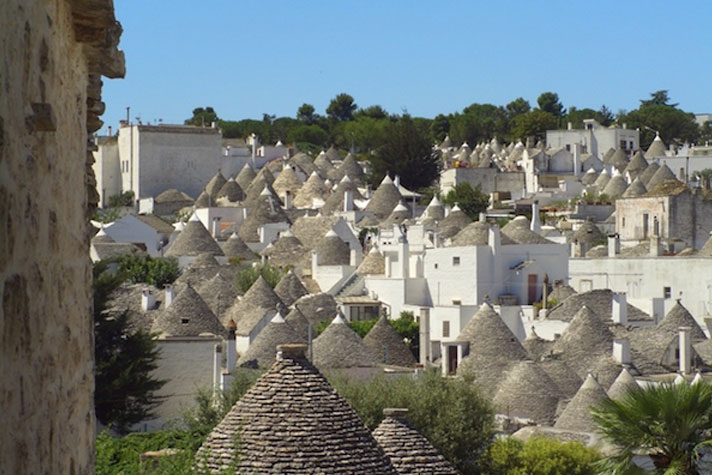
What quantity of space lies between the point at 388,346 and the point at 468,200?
30.6 metres

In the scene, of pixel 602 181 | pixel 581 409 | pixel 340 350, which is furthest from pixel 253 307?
pixel 602 181

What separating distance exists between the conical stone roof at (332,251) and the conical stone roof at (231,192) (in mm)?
16712

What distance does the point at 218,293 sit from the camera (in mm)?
50500

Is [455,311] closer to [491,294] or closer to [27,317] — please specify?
→ [491,294]

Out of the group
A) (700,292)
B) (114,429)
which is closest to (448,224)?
(700,292)

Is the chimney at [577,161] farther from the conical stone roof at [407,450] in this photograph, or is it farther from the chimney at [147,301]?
the conical stone roof at [407,450]

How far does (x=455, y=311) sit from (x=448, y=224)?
14.4 m

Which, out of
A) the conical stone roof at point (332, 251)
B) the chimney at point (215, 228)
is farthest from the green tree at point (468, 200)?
the conical stone roof at point (332, 251)

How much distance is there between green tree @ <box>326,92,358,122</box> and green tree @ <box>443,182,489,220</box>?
59.1 meters

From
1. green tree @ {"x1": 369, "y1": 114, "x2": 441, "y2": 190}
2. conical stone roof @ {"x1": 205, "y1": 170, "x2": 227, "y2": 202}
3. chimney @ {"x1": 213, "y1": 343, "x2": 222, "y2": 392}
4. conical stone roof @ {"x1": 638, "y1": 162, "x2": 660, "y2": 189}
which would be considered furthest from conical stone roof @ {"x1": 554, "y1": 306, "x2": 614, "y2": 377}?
green tree @ {"x1": 369, "y1": 114, "x2": 441, "y2": 190}

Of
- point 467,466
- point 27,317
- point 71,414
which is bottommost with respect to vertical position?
point 467,466

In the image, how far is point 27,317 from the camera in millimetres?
4680

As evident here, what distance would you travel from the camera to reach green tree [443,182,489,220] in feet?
240

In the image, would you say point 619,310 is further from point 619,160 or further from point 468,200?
point 619,160
